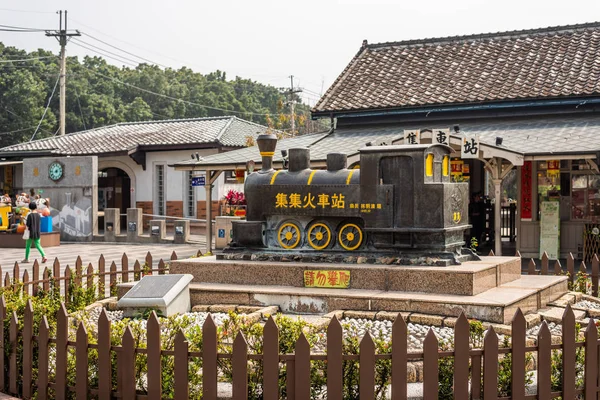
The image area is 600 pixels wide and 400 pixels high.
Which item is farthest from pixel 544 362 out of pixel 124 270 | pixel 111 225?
pixel 111 225

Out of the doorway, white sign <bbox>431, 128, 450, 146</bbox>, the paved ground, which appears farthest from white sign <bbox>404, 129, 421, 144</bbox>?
the doorway

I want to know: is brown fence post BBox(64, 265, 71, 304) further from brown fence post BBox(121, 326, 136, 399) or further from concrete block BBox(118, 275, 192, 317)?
brown fence post BBox(121, 326, 136, 399)

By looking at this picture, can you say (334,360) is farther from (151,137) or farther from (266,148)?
(151,137)

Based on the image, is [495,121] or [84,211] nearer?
[495,121]

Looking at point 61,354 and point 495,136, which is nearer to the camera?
point 61,354

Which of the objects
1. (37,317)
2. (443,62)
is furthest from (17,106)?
(37,317)

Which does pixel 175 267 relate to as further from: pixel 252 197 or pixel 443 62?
pixel 443 62

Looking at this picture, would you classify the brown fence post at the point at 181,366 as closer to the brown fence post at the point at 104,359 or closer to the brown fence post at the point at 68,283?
the brown fence post at the point at 104,359

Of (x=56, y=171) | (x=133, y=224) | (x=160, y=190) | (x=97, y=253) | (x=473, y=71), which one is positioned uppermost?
(x=473, y=71)

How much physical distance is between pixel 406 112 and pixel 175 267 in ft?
39.5

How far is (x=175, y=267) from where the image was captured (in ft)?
32.1

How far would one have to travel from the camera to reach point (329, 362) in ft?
16.5

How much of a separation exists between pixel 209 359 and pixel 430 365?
1534 mm

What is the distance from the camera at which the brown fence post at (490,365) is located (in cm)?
504
